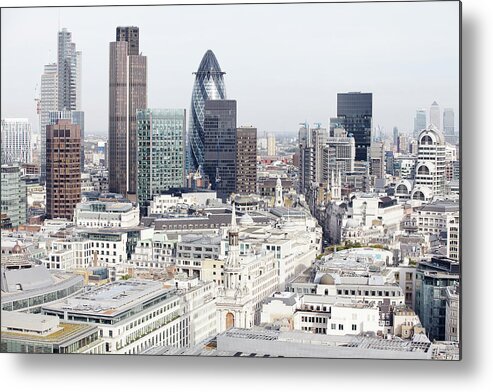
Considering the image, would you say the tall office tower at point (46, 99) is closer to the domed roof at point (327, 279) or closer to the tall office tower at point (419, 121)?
the domed roof at point (327, 279)

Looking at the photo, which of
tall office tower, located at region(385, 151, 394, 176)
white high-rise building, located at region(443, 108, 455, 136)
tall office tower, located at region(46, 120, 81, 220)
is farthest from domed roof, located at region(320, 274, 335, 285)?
tall office tower, located at region(46, 120, 81, 220)

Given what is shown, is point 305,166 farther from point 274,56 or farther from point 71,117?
point 71,117

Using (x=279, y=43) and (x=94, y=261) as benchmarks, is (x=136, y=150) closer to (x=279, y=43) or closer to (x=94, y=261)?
(x=94, y=261)

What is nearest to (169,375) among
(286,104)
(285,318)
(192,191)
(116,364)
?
(116,364)

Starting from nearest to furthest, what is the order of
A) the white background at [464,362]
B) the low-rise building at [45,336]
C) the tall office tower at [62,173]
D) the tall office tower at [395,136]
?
the white background at [464,362]
the low-rise building at [45,336]
the tall office tower at [395,136]
the tall office tower at [62,173]

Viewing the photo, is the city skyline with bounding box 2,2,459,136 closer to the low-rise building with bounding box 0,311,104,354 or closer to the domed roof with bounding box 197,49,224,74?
the domed roof with bounding box 197,49,224,74

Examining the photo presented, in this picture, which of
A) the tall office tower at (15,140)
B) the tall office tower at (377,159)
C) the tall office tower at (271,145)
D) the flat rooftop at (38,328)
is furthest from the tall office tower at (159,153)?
the tall office tower at (377,159)

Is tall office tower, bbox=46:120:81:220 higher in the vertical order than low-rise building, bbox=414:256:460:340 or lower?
higher
